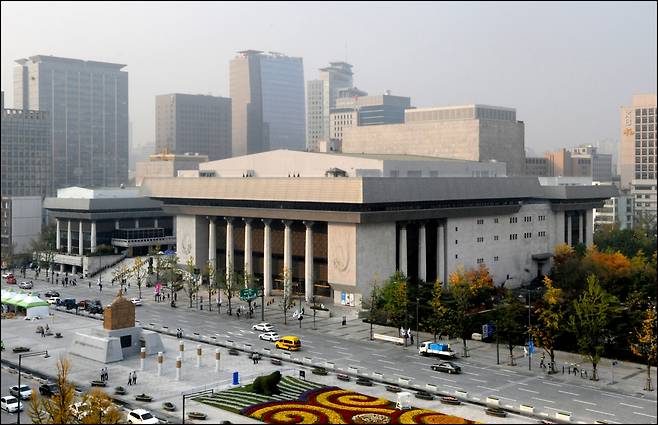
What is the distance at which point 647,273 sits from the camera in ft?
318

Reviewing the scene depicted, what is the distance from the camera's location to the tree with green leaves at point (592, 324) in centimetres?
6388

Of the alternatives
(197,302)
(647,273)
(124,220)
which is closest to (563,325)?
(647,273)

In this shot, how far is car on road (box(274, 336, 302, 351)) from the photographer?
75562 millimetres

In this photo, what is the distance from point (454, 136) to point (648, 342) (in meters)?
87.4

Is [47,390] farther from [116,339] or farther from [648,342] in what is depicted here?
[648,342]

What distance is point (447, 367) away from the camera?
218ft

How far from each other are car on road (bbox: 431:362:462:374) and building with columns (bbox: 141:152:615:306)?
1261 inches

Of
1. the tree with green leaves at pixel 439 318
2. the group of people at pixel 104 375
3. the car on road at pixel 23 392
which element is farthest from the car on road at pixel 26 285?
the tree with green leaves at pixel 439 318

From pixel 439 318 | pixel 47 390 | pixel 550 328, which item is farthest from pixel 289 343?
pixel 550 328

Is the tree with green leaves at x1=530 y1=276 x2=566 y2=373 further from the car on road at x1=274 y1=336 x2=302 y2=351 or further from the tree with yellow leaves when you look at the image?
the car on road at x1=274 y1=336 x2=302 y2=351

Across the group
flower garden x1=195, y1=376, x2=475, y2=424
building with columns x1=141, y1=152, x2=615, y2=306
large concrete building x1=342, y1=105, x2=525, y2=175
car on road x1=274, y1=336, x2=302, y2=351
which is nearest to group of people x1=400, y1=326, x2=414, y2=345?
car on road x1=274, y1=336, x2=302, y2=351

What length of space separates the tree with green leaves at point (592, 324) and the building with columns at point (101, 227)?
322ft

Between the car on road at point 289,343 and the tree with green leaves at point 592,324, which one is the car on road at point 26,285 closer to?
the car on road at point 289,343

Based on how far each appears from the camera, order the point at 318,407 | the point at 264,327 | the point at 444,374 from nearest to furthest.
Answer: the point at 318,407 → the point at 444,374 → the point at 264,327
